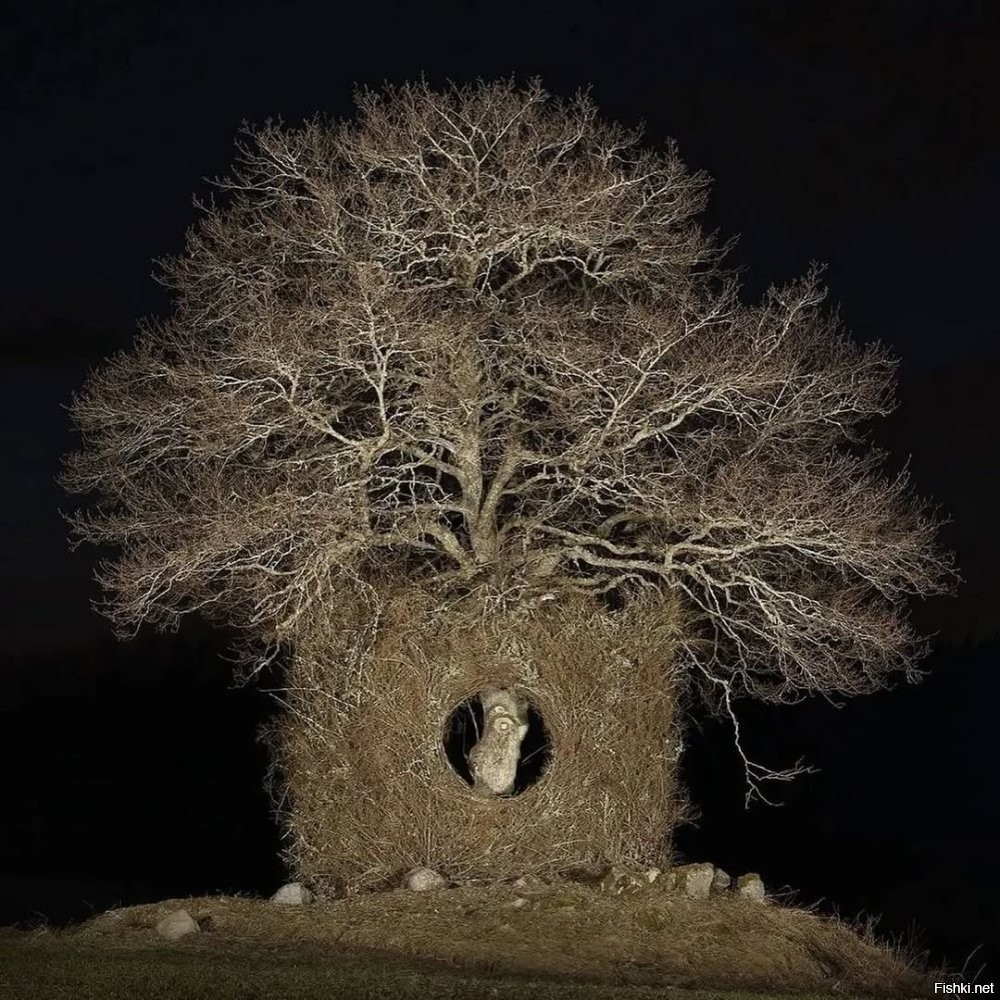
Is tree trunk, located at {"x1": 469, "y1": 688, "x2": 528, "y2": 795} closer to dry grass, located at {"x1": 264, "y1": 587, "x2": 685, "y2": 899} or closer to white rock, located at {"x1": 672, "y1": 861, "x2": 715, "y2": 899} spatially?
dry grass, located at {"x1": 264, "y1": 587, "x2": 685, "y2": 899}

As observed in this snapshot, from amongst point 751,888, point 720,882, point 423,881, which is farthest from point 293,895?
point 751,888

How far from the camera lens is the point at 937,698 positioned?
2331 inches

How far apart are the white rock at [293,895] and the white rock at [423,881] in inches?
43.6

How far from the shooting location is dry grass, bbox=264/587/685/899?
1900cm

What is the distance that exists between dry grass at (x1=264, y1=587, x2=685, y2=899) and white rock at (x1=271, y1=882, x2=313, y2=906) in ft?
1.60

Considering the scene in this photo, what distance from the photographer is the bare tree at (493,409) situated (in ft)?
64.2

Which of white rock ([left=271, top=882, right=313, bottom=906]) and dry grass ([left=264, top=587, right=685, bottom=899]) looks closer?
white rock ([left=271, top=882, right=313, bottom=906])

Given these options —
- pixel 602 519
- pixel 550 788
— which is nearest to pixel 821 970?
pixel 550 788

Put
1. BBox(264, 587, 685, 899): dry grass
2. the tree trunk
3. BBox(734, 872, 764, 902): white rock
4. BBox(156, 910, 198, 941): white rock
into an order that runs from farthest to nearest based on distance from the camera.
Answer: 1. the tree trunk
2. BBox(264, 587, 685, 899): dry grass
3. BBox(734, 872, 764, 902): white rock
4. BBox(156, 910, 198, 941): white rock

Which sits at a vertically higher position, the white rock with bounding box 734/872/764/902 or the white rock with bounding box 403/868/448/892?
the white rock with bounding box 734/872/764/902

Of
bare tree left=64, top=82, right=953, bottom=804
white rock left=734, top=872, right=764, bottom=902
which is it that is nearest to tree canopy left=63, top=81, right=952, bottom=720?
bare tree left=64, top=82, right=953, bottom=804

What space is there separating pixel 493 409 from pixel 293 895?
21.7 ft

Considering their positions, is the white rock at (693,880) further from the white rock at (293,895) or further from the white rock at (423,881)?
the white rock at (293,895)

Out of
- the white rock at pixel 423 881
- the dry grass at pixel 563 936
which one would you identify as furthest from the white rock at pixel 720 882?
the white rock at pixel 423 881
